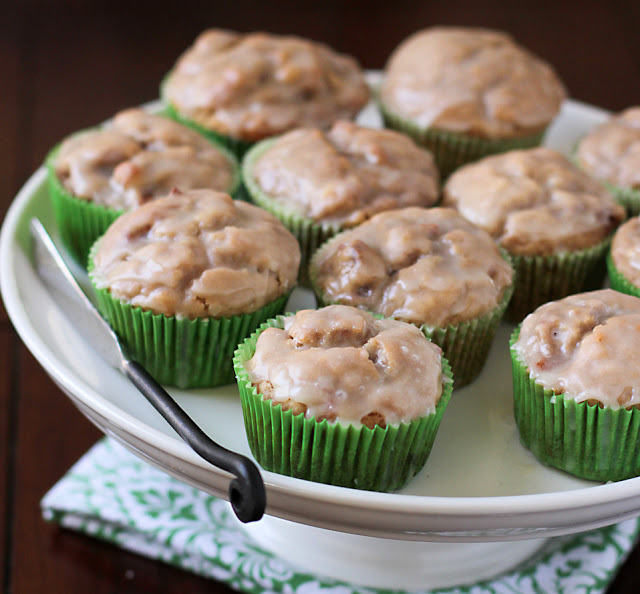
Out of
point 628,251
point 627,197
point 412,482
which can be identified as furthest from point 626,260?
point 412,482

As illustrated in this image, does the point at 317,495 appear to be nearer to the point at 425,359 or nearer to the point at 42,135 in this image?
the point at 425,359

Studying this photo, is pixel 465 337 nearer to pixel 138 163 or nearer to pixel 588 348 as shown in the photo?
pixel 588 348

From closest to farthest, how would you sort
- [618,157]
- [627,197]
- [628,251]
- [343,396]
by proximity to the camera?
1. [343,396]
2. [628,251]
3. [627,197]
4. [618,157]

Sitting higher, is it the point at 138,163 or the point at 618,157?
the point at 138,163

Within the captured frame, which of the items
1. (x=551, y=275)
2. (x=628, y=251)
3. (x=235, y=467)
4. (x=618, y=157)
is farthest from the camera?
(x=618, y=157)

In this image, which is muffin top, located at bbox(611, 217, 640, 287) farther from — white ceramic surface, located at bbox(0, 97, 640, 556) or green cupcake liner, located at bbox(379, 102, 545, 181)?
green cupcake liner, located at bbox(379, 102, 545, 181)

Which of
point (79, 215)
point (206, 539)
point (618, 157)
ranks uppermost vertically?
point (79, 215)

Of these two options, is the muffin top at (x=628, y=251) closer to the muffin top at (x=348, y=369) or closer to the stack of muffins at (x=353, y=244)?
the stack of muffins at (x=353, y=244)
